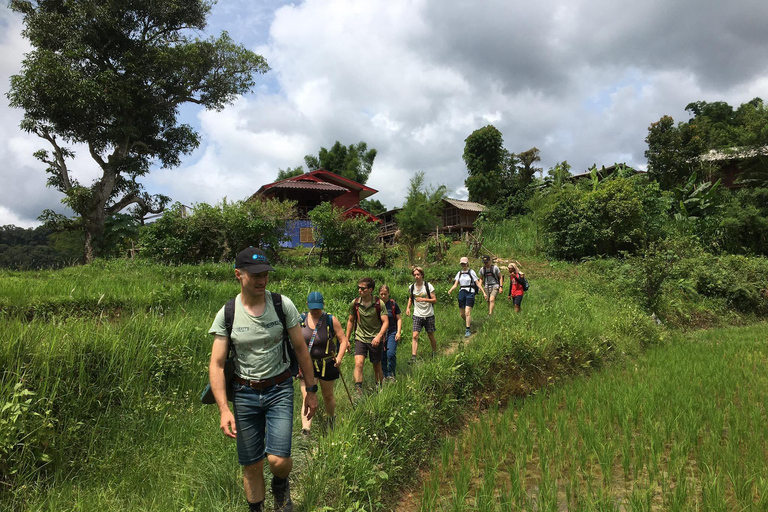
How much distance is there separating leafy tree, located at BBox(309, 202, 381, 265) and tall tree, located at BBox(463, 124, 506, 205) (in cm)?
2524

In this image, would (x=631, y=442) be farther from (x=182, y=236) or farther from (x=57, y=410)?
(x=182, y=236)

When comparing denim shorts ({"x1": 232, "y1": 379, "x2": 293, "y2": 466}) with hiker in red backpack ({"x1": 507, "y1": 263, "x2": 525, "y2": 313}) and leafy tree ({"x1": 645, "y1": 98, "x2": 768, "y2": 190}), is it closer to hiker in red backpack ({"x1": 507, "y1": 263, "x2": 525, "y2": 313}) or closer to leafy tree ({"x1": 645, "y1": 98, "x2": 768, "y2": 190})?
hiker in red backpack ({"x1": 507, "y1": 263, "x2": 525, "y2": 313})

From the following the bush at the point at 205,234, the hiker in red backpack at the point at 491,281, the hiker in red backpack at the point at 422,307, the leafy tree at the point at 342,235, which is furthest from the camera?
the leafy tree at the point at 342,235

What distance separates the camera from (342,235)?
52.5 feet

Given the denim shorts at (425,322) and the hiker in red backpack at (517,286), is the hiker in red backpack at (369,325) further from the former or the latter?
the hiker in red backpack at (517,286)

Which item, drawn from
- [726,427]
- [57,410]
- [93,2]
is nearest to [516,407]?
[726,427]

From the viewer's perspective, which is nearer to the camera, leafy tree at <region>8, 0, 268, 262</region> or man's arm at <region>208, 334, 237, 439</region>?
man's arm at <region>208, 334, 237, 439</region>

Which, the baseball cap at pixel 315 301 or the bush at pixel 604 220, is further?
the bush at pixel 604 220

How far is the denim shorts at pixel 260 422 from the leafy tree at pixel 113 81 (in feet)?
71.8

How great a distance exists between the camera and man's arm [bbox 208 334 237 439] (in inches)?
110

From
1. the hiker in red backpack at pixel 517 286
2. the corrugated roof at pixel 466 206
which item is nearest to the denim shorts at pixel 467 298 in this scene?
the hiker in red backpack at pixel 517 286

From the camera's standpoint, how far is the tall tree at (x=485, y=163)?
128 feet

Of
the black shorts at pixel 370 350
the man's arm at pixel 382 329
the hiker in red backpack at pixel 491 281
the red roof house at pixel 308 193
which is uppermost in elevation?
the red roof house at pixel 308 193

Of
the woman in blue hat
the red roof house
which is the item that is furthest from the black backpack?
the red roof house
